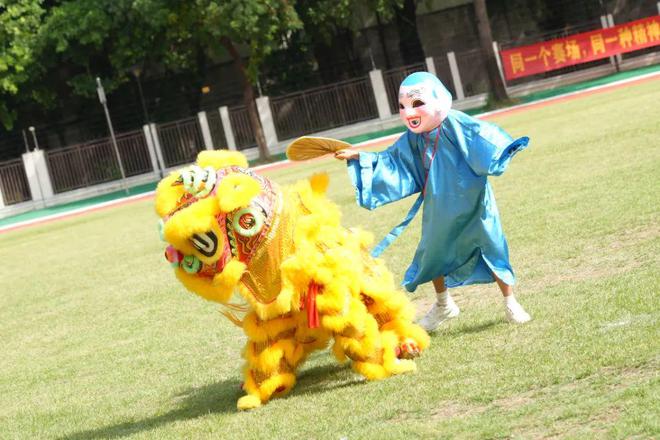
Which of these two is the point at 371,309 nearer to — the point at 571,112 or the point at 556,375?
the point at 556,375

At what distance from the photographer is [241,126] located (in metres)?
35.8

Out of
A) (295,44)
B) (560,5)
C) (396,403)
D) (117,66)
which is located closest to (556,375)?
(396,403)

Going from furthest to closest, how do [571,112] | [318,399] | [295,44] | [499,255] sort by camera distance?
[295,44], [571,112], [499,255], [318,399]

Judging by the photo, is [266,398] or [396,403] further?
[266,398]

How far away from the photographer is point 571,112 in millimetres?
23375

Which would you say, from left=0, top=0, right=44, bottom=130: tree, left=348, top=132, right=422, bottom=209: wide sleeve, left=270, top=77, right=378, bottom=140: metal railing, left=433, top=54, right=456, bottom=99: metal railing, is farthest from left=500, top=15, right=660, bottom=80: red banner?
left=348, top=132, right=422, bottom=209: wide sleeve

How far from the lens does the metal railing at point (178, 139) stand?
3553 centimetres

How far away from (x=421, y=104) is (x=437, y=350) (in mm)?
1457

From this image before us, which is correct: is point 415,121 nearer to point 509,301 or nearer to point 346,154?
point 346,154

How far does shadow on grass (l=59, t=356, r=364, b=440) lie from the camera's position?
605 cm

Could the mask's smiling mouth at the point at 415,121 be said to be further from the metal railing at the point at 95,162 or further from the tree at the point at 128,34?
the metal railing at the point at 95,162

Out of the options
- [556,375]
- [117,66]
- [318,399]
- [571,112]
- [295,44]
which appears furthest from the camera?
[295,44]

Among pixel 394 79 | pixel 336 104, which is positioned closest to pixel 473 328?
pixel 336 104

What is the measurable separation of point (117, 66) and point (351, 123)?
25.2 ft
